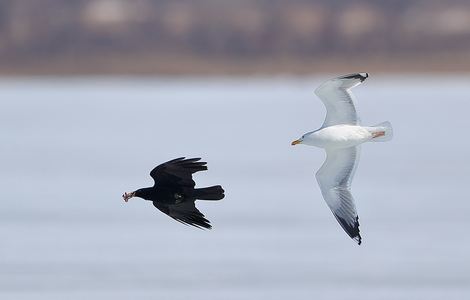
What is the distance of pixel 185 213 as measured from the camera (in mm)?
9898

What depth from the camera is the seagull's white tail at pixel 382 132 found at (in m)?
9.76

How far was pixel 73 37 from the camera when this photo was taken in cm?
4100

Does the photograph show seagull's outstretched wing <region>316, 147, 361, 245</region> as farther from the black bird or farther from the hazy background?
the black bird

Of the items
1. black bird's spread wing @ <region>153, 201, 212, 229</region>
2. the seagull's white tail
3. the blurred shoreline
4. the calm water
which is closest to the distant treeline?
the blurred shoreline

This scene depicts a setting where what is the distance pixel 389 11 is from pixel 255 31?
156 inches

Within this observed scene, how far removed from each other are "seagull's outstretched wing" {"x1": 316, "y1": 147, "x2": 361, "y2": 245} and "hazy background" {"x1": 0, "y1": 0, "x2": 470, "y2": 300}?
0.93 meters

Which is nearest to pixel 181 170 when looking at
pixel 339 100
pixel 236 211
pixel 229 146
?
pixel 339 100

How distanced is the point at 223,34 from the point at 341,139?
3128 cm

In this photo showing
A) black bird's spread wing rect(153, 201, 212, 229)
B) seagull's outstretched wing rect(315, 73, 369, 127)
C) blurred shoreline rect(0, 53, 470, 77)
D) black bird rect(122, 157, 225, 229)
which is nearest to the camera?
black bird rect(122, 157, 225, 229)

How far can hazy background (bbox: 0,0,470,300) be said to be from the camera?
12.2 m

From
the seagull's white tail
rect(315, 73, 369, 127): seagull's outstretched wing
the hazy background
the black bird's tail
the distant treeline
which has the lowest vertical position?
the black bird's tail

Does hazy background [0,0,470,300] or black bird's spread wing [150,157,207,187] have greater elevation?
hazy background [0,0,470,300]

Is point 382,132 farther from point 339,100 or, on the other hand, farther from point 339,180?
point 339,180

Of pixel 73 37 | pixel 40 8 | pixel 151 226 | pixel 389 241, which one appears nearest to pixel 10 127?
pixel 151 226
